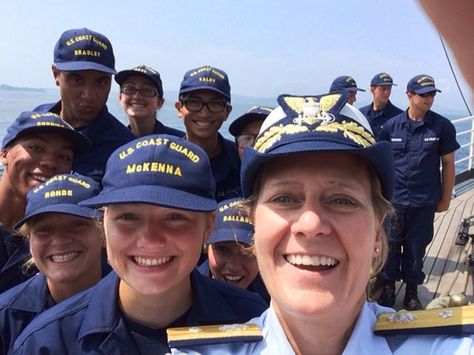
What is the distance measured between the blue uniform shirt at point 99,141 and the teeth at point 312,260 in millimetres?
1884

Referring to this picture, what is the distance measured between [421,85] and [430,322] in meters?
3.87

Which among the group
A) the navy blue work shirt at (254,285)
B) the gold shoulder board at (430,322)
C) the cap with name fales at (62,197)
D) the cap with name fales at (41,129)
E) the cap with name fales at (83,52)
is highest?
the cap with name fales at (83,52)

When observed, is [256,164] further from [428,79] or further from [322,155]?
[428,79]

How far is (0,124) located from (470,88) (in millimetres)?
13021

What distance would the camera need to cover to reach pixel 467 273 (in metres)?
4.98

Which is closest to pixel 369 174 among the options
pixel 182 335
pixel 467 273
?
pixel 182 335

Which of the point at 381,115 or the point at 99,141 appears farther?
the point at 381,115

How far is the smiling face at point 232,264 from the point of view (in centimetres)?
246

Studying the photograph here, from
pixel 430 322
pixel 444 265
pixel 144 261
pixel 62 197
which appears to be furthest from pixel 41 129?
pixel 444 265

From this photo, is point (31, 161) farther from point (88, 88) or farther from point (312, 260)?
point (312, 260)

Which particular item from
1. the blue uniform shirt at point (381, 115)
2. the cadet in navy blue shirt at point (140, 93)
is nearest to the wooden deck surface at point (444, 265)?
the blue uniform shirt at point (381, 115)

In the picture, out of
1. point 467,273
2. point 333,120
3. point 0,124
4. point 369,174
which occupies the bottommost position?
point 467,273

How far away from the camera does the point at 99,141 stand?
10.2ft

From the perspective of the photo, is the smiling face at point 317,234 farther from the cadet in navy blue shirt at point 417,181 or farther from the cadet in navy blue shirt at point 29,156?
the cadet in navy blue shirt at point 417,181
